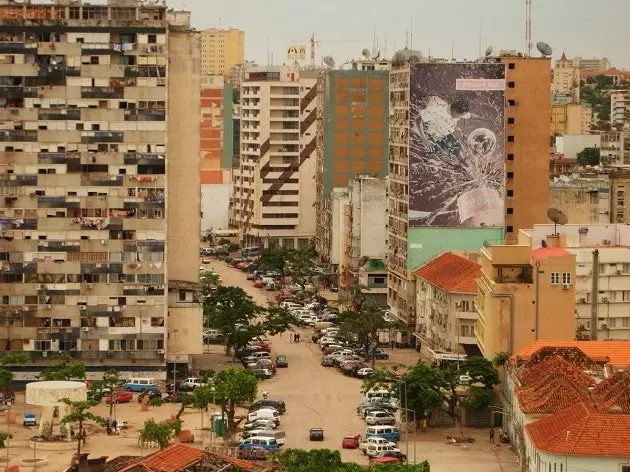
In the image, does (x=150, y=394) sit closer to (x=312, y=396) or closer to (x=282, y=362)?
(x=312, y=396)

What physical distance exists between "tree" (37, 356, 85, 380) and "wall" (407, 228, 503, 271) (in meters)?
27.6

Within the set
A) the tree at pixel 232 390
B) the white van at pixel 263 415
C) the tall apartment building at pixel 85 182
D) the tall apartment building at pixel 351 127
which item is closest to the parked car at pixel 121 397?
the tall apartment building at pixel 85 182

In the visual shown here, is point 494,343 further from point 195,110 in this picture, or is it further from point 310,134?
point 310,134

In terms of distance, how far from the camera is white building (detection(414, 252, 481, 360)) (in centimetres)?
10669

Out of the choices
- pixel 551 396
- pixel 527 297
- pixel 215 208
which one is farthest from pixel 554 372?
pixel 215 208

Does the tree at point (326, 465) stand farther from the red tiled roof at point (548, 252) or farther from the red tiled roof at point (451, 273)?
the red tiled roof at point (451, 273)

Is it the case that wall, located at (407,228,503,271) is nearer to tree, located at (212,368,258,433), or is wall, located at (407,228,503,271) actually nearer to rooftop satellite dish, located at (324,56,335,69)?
tree, located at (212,368,258,433)

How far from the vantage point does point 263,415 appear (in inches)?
3568

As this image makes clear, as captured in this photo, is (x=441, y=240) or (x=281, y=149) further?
(x=281, y=149)

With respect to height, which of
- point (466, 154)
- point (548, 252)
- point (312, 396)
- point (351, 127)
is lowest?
point (312, 396)

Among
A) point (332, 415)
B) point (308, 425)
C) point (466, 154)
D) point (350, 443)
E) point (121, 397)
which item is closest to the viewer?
point (350, 443)

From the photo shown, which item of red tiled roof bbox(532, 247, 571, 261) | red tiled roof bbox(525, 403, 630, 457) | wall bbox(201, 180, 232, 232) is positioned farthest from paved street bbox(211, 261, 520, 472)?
wall bbox(201, 180, 232, 232)

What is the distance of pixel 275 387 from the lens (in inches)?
4013

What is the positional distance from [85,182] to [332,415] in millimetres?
18781
